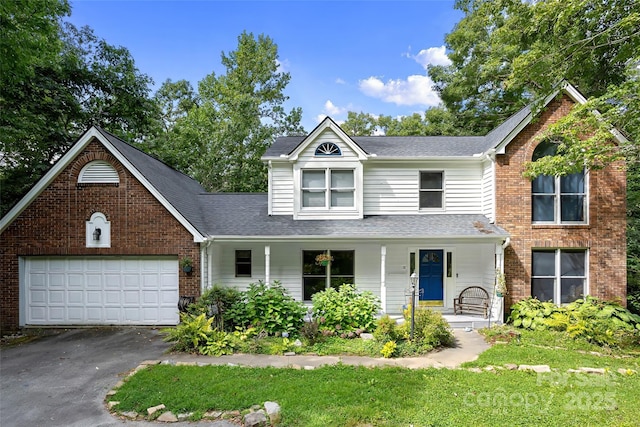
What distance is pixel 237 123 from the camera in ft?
66.3

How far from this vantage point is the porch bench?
10.0m

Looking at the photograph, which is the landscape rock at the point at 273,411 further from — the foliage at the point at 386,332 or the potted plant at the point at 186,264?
the potted plant at the point at 186,264

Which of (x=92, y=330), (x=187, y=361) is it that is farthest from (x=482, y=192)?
(x=92, y=330)

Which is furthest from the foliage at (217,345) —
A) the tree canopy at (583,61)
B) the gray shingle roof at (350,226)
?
the tree canopy at (583,61)

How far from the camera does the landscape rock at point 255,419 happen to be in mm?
4242

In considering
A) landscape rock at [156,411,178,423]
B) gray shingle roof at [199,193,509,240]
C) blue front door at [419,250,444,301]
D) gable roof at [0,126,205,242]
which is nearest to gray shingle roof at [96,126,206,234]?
gable roof at [0,126,205,242]

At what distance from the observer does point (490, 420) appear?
4.34m

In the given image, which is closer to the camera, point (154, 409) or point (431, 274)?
point (154, 409)

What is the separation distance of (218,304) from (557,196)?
10752 millimetres

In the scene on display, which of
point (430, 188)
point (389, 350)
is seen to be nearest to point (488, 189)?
point (430, 188)

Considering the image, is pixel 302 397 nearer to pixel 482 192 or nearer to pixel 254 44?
pixel 482 192

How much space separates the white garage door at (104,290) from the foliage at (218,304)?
5.11 ft

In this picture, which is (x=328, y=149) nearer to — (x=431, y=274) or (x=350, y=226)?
(x=350, y=226)

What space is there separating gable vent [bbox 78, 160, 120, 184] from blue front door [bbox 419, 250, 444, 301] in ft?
33.1
